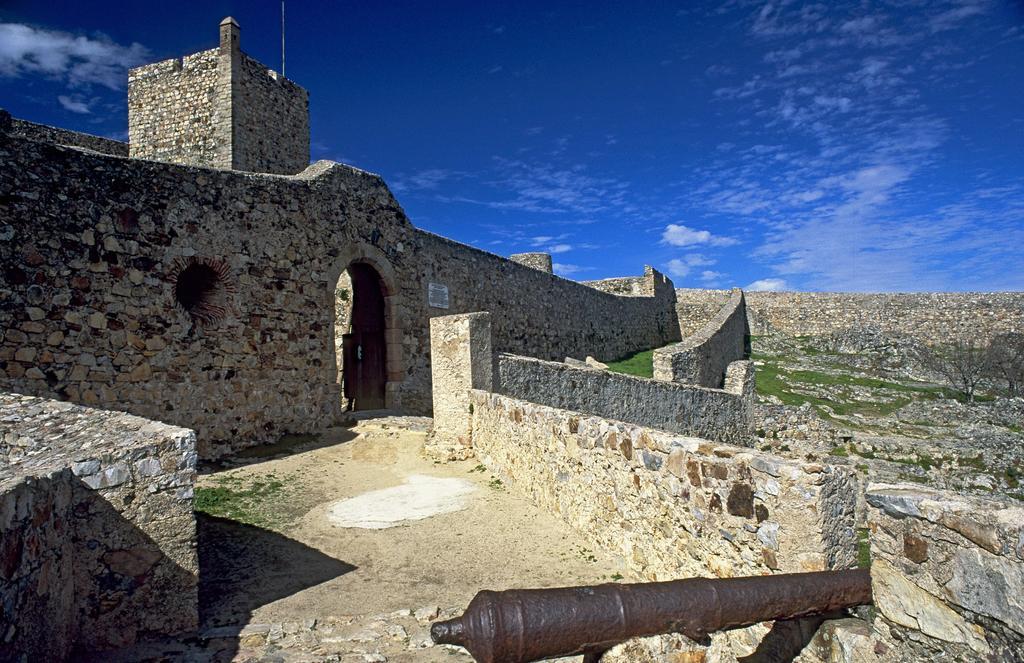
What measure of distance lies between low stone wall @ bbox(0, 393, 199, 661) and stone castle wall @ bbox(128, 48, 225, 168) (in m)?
13.8

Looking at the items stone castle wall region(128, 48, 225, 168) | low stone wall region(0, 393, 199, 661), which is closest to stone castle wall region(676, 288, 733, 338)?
stone castle wall region(128, 48, 225, 168)

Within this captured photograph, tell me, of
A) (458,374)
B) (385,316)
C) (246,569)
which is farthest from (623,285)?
(246,569)

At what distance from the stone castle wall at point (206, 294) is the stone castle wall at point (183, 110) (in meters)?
6.99

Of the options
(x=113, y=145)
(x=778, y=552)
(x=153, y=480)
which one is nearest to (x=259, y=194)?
(x=153, y=480)

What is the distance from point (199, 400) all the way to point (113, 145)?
41.5ft

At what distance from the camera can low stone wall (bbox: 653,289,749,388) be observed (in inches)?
648

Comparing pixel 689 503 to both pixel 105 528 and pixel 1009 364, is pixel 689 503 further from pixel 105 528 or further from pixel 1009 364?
pixel 1009 364

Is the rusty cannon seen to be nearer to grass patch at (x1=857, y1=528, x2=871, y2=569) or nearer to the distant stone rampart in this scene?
grass patch at (x1=857, y1=528, x2=871, y2=569)

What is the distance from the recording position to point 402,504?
22.7 feet

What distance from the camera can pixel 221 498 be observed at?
684 cm

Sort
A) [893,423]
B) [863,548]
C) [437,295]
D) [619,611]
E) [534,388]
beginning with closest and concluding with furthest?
1. [619,611]
2. [863,548]
3. [534,388]
4. [437,295]
5. [893,423]

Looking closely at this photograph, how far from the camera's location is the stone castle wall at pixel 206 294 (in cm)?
693

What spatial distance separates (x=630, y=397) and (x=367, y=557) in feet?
25.1

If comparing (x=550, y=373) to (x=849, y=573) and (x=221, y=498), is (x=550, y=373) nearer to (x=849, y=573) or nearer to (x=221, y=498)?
(x=221, y=498)
